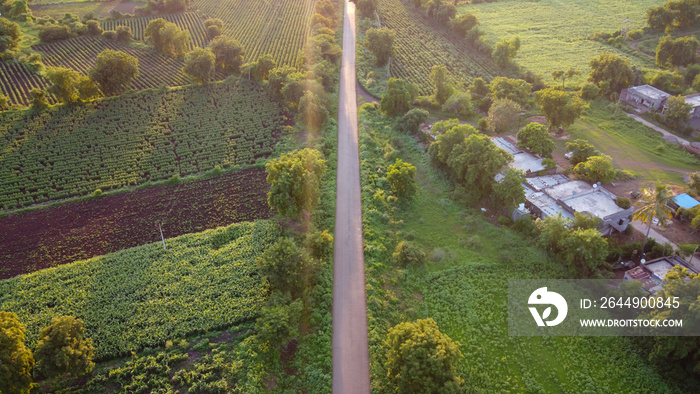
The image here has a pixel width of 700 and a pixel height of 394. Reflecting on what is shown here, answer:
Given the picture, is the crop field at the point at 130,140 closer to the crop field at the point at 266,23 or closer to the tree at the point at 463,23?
the crop field at the point at 266,23

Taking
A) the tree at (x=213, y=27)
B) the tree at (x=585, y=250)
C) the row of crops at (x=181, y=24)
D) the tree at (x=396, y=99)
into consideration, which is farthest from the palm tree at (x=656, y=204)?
the tree at (x=213, y=27)

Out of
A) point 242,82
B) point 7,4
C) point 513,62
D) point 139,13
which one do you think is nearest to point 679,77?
point 513,62

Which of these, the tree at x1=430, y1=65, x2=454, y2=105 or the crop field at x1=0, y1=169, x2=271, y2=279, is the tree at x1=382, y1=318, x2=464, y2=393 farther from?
the tree at x1=430, y1=65, x2=454, y2=105

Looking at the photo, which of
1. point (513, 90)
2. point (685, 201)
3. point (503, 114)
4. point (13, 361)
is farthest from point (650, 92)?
point (13, 361)

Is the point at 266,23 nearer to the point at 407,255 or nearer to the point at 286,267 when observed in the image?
the point at 407,255

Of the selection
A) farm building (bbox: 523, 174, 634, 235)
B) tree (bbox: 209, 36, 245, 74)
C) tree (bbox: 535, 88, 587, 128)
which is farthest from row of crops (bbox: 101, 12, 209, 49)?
farm building (bbox: 523, 174, 634, 235)

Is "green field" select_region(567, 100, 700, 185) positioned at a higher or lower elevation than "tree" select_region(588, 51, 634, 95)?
lower
